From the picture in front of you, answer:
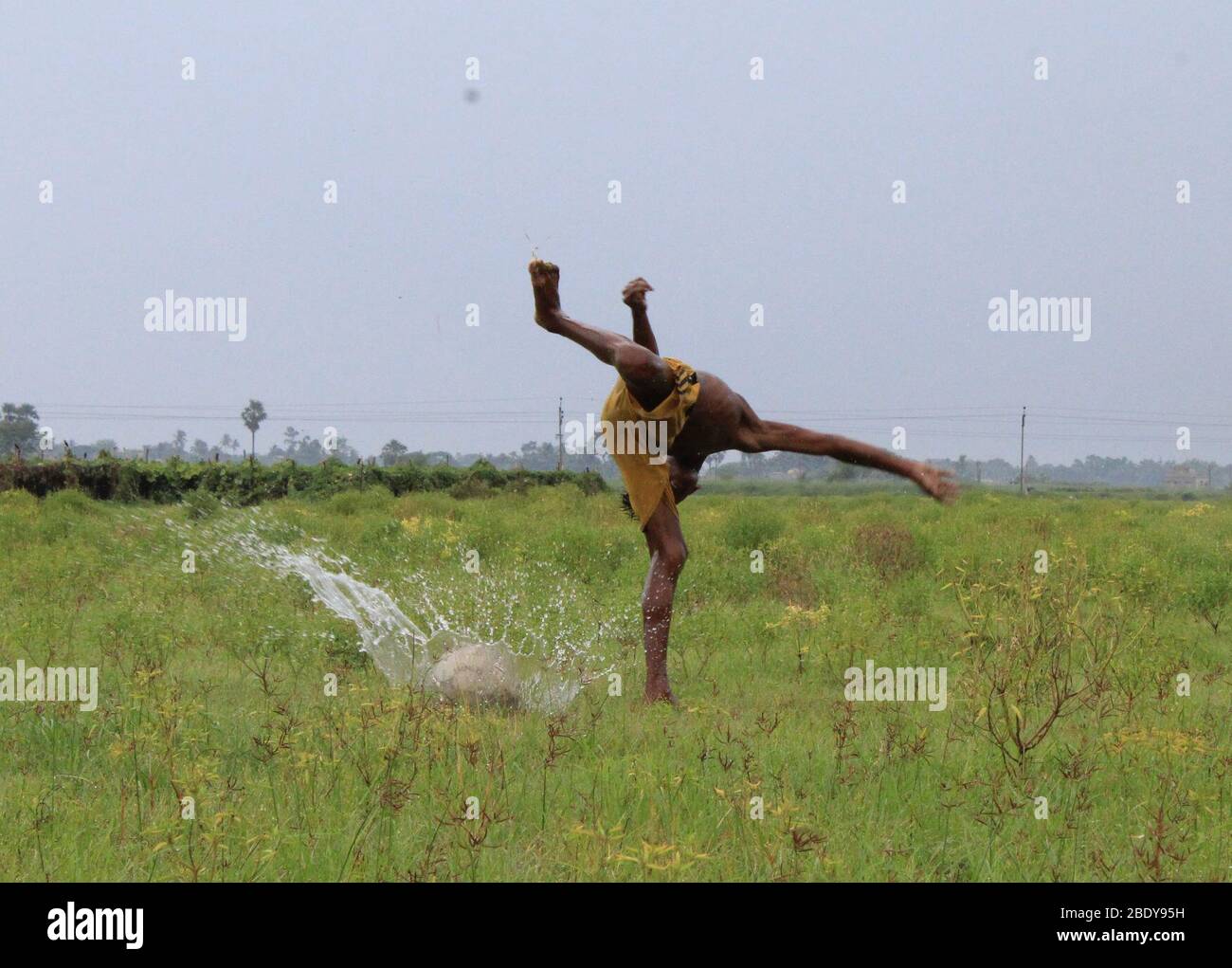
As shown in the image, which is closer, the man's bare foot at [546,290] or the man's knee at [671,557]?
the man's bare foot at [546,290]

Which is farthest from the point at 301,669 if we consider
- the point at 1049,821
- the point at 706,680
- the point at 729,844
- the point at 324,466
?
the point at 324,466

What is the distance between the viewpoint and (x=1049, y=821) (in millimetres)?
4465

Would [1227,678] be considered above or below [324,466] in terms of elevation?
below

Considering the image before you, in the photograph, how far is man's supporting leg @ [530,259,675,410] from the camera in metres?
5.61

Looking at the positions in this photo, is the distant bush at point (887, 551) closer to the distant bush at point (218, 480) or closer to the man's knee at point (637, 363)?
the man's knee at point (637, 363)

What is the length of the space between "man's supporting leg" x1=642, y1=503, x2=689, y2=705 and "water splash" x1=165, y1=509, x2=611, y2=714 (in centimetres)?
48

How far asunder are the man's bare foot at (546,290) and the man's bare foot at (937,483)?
194 centimetres

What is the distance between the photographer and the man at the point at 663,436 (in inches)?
225

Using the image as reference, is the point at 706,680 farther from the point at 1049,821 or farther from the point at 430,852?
the point at 430,852

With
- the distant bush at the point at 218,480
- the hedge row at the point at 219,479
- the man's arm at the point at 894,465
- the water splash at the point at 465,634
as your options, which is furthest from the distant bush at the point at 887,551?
the distant bush at the point at 218,480

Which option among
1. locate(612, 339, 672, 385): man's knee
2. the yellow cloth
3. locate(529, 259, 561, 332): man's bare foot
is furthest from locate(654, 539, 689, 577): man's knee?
locate(529, 259, 561, 332): man's bare foot

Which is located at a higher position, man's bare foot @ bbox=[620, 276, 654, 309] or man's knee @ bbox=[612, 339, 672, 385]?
man's bare foot @ bbox=[620, 276, 654, 309]

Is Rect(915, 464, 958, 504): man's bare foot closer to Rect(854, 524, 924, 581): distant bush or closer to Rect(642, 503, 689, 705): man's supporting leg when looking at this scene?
Rect(642, 503, 689, 705): man's supporting leg
